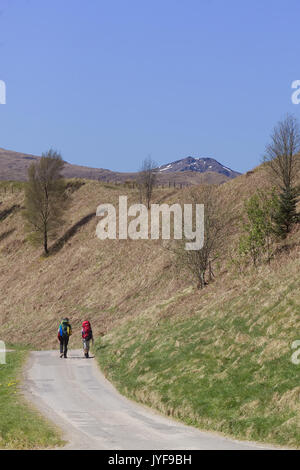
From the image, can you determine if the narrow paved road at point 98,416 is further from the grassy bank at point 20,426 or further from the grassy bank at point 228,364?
the grassy bank at point 228,364

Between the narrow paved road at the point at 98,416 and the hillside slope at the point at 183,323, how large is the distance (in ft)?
3.08

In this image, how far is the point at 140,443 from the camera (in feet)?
47.6

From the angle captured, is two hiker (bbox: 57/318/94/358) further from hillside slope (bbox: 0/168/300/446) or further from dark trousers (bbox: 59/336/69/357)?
hillside slope (bbox: 0/168/300/446)

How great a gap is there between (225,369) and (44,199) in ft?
191

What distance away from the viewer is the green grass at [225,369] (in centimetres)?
1677

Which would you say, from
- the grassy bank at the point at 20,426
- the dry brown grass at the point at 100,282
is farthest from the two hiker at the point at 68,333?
the grassy bank at the point at 20,426

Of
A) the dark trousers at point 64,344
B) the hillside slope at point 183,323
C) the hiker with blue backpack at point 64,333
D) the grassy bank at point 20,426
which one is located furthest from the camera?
the dark trousers at point 64,344

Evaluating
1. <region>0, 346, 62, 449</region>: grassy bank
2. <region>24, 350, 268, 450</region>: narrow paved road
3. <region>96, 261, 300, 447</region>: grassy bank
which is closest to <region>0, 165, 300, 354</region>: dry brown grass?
<region>96, 261, 300, 447</region>: grassy bank

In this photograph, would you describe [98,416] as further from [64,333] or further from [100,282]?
[100,282]

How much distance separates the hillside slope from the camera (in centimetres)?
1803

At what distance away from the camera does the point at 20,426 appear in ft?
52.9

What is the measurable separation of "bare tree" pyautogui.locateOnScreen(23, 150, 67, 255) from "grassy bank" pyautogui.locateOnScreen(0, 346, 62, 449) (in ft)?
174
